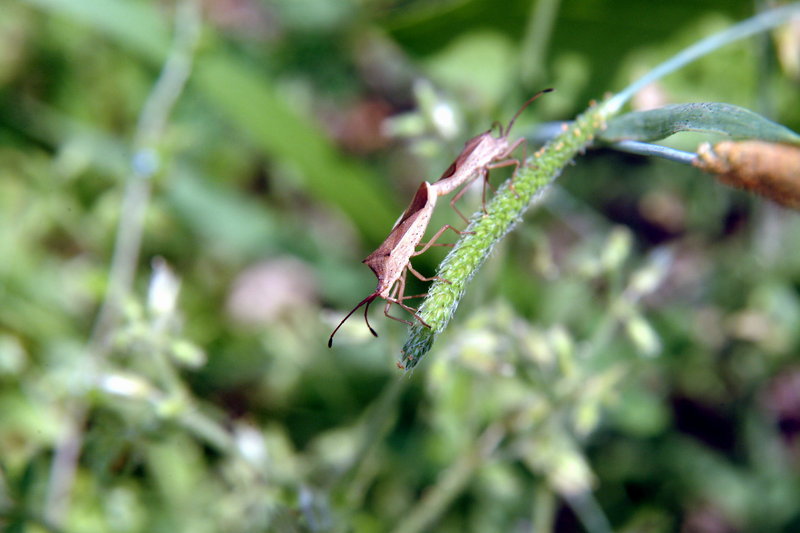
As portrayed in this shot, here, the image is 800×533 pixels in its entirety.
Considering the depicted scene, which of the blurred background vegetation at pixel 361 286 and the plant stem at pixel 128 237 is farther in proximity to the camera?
the plant stem at pixel 128 237

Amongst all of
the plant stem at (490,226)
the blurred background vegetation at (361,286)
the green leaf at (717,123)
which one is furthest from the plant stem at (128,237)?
the green leaf at (717,123)

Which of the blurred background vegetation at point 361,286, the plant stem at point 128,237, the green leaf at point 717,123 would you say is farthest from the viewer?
the plant stem at point 128,237

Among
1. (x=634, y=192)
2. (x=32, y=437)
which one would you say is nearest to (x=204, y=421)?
(x=32, y=437)

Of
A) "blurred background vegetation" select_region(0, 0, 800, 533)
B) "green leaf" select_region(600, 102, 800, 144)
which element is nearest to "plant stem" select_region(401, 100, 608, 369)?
"green leaf" select_region(600, 102, 800, 144)

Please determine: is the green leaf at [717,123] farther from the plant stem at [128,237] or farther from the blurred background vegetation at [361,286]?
the plant stem at [128,237]

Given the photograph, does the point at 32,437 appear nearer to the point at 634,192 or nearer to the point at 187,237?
the point at 187,237

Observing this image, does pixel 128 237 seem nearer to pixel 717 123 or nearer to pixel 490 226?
pixel 490 226

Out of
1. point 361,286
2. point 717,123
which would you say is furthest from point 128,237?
point 717,123

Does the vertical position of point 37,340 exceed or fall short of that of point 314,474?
it exceeds it
